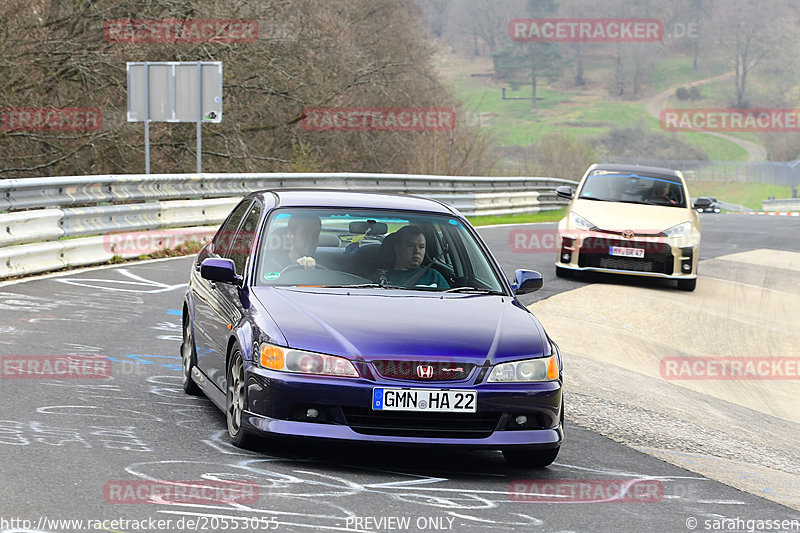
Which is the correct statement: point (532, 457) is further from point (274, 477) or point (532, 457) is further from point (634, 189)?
point (634, 189)

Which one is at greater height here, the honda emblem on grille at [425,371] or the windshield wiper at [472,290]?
the windshield wiper at [472,290]

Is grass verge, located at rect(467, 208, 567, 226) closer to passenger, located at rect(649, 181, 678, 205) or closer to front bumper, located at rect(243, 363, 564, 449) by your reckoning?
passenger, located at rect(649, 181, 678, 205)

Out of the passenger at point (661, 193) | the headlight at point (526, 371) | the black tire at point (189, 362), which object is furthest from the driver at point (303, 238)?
the passenger at point (661, 193)

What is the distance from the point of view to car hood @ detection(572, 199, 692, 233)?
53.7 ft

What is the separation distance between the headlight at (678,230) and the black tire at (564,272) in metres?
1.41

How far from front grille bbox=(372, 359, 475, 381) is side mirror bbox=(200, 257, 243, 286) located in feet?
4.70

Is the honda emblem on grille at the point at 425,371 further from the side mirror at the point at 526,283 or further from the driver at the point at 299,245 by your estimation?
the side mirror at the point at 526,283

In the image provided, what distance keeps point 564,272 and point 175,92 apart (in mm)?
9081

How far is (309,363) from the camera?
594 cm

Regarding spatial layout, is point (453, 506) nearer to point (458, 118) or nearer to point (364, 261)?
point (364, 261)

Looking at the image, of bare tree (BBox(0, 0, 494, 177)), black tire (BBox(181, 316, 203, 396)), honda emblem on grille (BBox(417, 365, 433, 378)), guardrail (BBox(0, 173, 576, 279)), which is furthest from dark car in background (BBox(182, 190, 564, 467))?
bare tree (BBox(0, 0, 494, 177))

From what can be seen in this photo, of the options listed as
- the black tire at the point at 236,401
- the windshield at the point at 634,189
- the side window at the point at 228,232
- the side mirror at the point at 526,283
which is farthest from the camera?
the windshield at the point at 634,189

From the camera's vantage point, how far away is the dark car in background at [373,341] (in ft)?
19.4

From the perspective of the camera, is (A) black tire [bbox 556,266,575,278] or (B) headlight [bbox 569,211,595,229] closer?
(B) headlight [bbox 569,211,595,229]
